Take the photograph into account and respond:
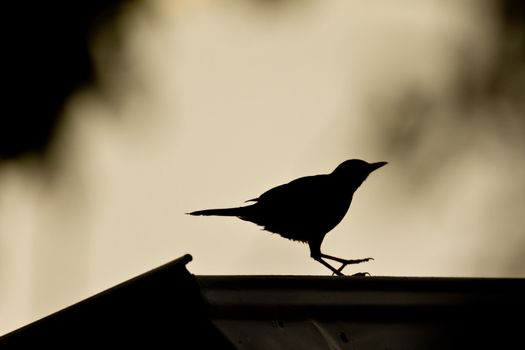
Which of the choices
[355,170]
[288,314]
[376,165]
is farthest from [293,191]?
[288,314]

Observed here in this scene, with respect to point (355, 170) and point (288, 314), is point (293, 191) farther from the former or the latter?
point (288, 314)

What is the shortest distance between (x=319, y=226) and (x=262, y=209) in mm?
424

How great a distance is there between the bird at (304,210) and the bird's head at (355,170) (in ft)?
0.15

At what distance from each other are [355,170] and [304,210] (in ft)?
1.89

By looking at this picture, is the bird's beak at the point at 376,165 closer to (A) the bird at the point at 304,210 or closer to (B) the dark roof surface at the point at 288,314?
(A) the bird at the point at 304,210

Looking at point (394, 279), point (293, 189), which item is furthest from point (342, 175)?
point (394, 279)

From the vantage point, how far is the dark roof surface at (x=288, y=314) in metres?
3.24

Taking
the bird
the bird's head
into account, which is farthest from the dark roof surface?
the bird's head

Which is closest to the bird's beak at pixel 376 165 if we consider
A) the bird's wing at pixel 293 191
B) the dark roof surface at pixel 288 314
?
the bird's wing at pixel 293 191

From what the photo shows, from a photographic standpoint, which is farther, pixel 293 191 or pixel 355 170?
pixel 355 170

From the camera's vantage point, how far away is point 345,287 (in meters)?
4.03

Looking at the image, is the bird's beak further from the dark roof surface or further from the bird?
the dark roof surface

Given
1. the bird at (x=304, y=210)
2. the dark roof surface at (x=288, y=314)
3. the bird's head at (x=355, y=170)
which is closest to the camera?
the dark roof surface at (x=288, y=314)

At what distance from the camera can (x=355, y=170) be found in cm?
701
